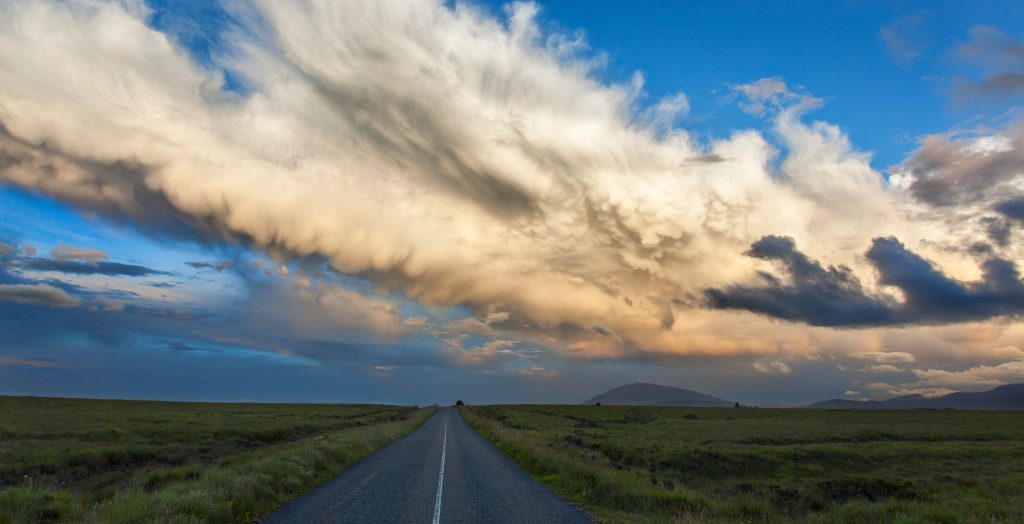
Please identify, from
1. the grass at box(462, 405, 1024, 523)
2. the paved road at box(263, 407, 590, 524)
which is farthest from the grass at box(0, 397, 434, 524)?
the grass at box(462, 405, 1024, 523)

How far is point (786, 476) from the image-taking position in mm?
33438

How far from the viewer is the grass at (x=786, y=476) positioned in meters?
17.3

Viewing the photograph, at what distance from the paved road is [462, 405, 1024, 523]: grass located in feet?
4.93

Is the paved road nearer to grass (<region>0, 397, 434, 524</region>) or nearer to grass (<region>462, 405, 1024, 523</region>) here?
grass (<region>0, 397, 434, 524</region>)

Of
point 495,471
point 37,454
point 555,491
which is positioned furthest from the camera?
point 37,454

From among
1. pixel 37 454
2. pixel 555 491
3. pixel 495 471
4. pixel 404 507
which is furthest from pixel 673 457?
pixel 37 454

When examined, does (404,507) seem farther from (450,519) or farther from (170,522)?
(170,522)

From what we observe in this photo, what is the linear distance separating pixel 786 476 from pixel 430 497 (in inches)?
1037

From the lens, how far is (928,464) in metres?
37.0

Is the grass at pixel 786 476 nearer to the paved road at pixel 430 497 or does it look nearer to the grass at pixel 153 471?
the paved road at pixel 430 497

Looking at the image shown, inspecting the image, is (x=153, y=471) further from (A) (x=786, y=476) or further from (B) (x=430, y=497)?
(A) (x=786, y=476)

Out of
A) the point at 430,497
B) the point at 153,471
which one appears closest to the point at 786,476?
the point at 430,497

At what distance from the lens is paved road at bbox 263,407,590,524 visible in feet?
45.8

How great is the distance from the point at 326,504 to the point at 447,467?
10241 millimetres
